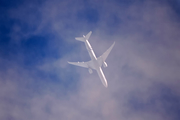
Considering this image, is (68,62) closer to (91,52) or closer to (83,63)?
(83,63)

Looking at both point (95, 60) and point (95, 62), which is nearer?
point (95, 60)

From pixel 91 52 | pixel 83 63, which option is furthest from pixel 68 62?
pixel 91 52

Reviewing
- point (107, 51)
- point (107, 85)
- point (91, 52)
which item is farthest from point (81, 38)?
point (107, 85)

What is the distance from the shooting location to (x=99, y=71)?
75.6 meters

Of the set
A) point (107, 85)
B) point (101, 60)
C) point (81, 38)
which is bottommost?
point (107, 85)

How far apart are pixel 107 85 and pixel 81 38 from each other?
2435cm

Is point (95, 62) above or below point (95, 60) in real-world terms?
below

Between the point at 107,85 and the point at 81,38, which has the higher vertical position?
the point at 81,38

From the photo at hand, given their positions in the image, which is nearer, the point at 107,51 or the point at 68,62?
the point at 107,51

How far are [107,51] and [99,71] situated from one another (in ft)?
31.3

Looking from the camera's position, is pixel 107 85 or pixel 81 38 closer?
pixel 81 38

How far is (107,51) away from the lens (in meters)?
72.6

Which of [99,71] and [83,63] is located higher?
[83,63]

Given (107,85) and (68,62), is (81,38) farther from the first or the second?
(107,85)
